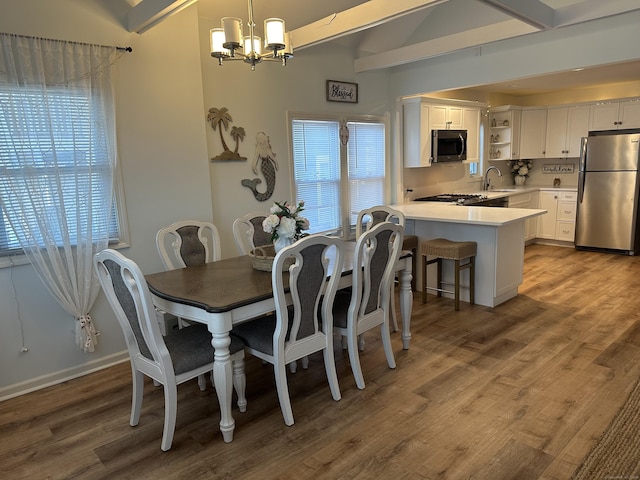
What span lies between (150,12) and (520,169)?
21.3 ft

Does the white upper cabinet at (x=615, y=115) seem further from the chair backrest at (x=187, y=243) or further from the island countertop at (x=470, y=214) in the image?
the chair backrest at (x=187, y=243)

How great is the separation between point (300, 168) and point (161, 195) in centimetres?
164

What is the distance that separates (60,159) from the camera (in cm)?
302

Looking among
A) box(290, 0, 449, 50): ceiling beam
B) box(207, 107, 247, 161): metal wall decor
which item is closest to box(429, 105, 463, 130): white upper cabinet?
box(290, 0, 449, 50): ceiling beam

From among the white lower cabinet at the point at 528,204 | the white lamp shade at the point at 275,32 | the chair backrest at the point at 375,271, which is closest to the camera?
the white lamp shade at the point at 275,32

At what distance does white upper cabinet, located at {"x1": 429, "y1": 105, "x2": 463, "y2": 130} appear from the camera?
18.8ft

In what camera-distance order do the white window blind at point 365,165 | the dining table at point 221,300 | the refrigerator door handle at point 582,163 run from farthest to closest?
1. the refrigerator door handle at point 582,163
2. the white window blind at point 365,165
3. the dining table at point 221,300

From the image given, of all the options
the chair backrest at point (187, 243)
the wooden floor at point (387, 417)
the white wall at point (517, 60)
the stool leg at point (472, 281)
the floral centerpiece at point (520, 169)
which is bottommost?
the wooden floor at point (387, 417)

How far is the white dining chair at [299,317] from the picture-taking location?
237 cm

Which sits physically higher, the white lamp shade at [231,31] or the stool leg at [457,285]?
the white lamp shade at [231,31]

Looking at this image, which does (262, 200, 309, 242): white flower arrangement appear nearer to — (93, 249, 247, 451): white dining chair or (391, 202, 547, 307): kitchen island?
(93, 249, 247, 451): white dining chair

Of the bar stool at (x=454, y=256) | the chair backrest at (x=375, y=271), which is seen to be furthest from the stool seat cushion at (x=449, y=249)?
the chair backrest at (x=375, y=271)

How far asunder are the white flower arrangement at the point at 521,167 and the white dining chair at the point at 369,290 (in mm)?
5574

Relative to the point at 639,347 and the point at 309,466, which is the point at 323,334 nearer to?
the point at 309,466
